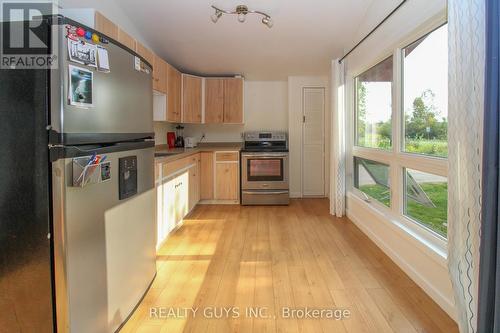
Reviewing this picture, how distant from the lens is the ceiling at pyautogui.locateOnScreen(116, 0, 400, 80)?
125 inches

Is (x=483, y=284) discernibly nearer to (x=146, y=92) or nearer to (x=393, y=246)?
(x=393, y=246)

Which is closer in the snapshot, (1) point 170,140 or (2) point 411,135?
(2) point 411,135

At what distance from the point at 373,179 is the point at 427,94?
132 centimetres

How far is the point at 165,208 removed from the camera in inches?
118

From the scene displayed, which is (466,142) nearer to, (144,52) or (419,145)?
(419,145)

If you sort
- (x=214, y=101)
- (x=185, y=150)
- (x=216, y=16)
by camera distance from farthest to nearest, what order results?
(x=214, y=101), (x=185, y=150), (x=216, y=16)

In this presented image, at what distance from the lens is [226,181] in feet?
15.8

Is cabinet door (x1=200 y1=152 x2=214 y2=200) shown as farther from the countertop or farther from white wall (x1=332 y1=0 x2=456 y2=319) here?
white wall (x1=332 y1=0 x2=456 y2=319)

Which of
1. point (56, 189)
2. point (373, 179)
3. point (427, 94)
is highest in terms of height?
point (427, 94)

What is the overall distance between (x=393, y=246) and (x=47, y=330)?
249 centimetres

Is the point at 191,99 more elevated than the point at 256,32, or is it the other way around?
the point at 256,32

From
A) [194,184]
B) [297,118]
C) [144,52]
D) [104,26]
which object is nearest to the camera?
[104,26]

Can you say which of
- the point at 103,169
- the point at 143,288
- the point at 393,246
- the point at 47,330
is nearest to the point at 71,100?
the point at 103,169

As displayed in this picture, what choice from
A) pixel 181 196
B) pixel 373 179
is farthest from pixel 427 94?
pixel 181 196
